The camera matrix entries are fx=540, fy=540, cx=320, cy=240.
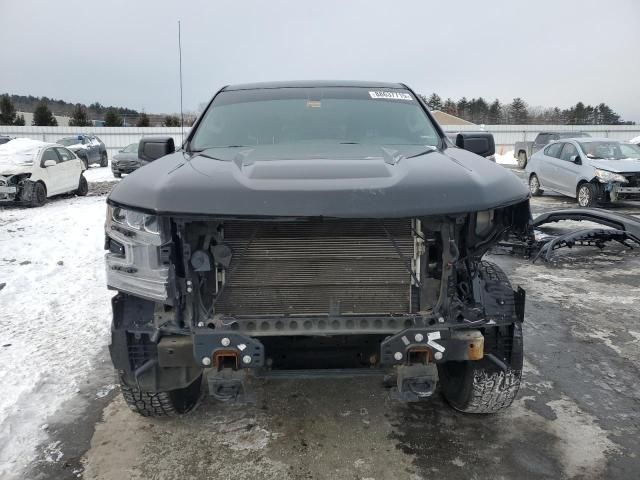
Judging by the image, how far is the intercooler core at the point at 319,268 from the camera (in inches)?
101

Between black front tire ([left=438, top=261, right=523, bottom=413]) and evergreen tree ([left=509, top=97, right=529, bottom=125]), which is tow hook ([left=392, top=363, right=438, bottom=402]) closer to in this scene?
black front tire ([left=438, top=261, right=523, bottom=413])

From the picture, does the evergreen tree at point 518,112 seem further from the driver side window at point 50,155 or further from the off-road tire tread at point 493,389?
the off-road tire tread at point 493,389

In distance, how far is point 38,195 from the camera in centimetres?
1274

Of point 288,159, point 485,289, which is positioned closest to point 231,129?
point 288,159

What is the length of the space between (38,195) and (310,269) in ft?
39.8

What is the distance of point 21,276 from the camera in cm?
639

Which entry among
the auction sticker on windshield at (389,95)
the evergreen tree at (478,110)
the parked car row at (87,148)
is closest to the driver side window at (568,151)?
the auction sticker on windshield at (389,95)

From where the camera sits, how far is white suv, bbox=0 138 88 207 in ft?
40.3

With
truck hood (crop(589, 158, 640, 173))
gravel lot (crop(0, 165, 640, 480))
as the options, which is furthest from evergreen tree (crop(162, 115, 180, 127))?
gravel lot (crop(0, 165, 640, 480))

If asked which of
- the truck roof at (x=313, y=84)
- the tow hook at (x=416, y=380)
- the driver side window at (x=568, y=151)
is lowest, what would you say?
the tow hook at (x=416, y=380)

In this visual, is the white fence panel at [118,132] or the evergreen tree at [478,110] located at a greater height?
the evergreen tree at [478,110]

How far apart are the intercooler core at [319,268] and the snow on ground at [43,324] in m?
1.55

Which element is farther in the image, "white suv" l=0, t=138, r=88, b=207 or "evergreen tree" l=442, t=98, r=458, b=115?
"evergreen tree" l=442, t=98, r=458, b=115

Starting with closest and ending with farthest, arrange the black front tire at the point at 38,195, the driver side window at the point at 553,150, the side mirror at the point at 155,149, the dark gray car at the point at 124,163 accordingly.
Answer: the side mirror at the point at 155,149 < the black front tire at the point at 38,195 < the driver side window at the point at 553,150 < the dark gray car at the point at 124,163
